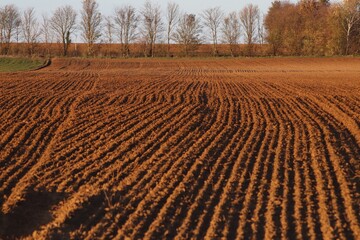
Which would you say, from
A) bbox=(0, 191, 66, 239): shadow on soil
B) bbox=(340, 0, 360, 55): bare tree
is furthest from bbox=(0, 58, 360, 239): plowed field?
bbox=(340, 0, 360, 55): bare tree

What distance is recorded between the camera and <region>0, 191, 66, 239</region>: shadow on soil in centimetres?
632

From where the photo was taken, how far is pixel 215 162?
876 centimetres

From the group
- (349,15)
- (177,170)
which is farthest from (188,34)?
(177,170)

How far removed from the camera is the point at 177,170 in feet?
27.0

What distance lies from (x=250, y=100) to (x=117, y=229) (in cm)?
1143

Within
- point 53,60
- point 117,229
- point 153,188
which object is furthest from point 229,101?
point 53,60

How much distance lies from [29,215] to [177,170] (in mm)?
2716

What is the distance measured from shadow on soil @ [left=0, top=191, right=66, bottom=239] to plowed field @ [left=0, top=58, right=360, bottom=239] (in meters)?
0.02

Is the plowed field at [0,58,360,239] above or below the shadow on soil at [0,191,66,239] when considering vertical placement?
above

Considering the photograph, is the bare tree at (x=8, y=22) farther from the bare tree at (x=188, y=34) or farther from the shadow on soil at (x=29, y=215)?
the shadow on soil at (x=29, y=215)

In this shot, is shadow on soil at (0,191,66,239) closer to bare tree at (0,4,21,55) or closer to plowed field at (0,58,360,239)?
plowed field at (0,58,360,239)

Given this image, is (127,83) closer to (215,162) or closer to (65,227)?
(215,162)

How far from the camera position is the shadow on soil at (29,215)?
632 cm

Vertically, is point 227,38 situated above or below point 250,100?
above
